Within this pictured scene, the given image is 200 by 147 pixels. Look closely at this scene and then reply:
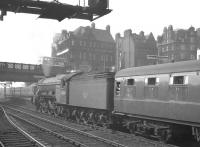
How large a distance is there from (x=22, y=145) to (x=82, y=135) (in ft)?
12.2

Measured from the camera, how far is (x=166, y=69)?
1327cm

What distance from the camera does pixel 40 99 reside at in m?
33.7

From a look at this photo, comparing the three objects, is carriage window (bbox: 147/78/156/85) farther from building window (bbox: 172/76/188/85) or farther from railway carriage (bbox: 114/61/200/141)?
building window (bbox: 172/76/188/85)

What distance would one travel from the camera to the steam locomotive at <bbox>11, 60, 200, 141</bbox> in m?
11.9

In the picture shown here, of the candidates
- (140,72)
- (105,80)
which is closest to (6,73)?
(105,80)

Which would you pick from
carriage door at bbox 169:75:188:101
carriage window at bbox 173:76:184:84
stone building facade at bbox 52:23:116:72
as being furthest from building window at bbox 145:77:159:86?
stone building facade at bbox 52:23:116:72

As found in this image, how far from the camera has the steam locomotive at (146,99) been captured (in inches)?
469

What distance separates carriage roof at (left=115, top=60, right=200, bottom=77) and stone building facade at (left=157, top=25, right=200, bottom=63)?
78439mm

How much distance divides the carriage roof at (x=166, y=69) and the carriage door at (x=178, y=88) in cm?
31

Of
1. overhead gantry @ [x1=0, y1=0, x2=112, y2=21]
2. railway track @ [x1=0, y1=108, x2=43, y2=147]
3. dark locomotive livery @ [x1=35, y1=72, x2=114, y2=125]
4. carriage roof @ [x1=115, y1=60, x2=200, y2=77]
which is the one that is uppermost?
overhead gantry @ [x1=0, y1=0, x2=112, y2=21]

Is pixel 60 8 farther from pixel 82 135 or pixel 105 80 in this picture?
pixel 105 80

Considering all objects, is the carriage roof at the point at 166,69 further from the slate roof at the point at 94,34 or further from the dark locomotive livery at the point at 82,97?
the slate roof at the point at 94,34

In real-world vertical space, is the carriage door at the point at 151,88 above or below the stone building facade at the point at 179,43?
below

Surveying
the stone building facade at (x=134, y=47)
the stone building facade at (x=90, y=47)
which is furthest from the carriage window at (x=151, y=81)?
the stone building facade at (x=90, y=47)
